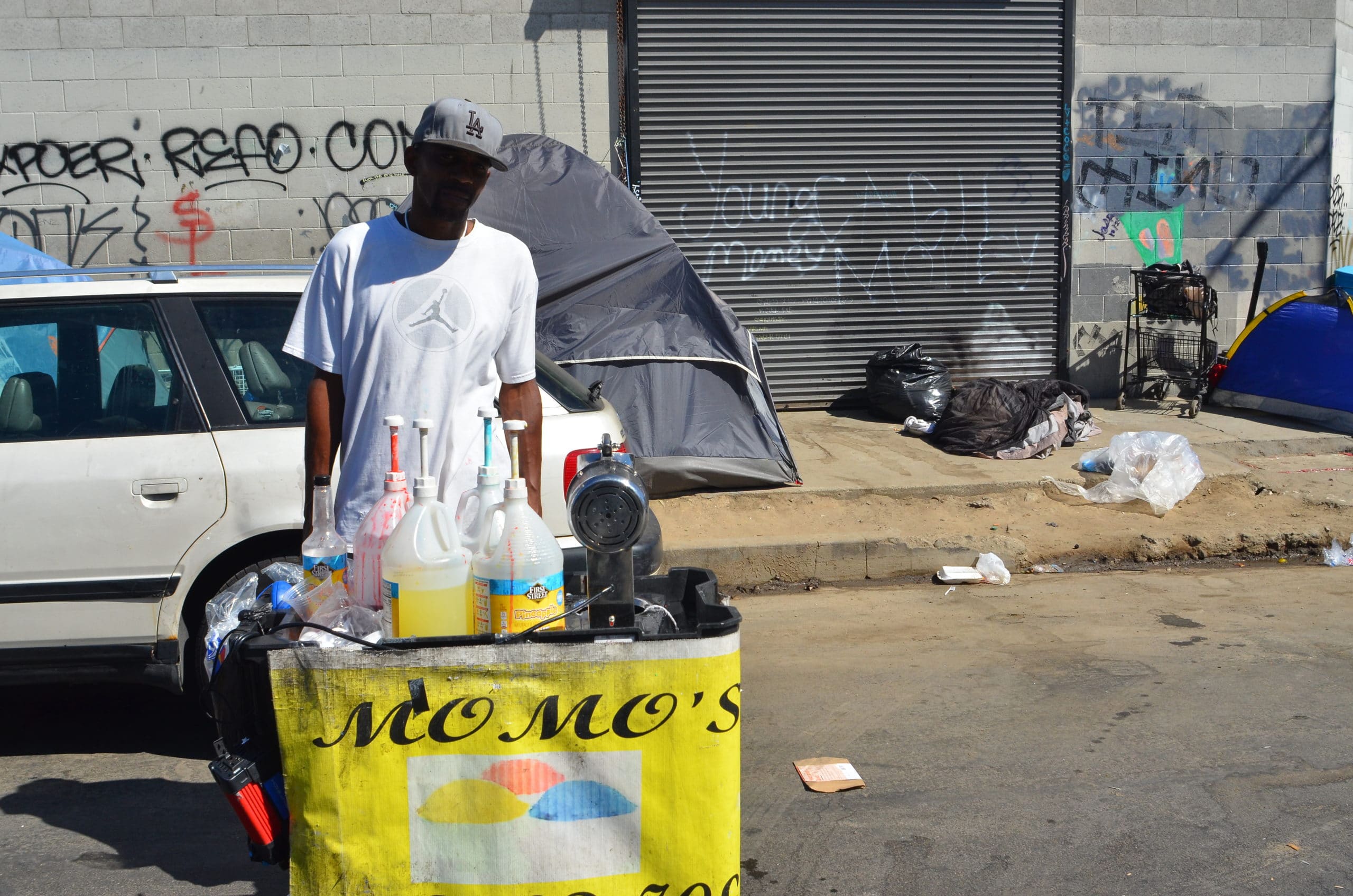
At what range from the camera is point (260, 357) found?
13.7 feet

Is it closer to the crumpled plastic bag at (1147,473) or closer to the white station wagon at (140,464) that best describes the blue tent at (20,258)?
the white station wagon at (140,464)

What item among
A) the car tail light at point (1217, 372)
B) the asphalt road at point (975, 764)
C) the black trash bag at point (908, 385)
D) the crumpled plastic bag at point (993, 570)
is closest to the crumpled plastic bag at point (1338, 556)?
the asphalt road at point (975, 764)

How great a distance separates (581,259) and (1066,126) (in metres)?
5.21

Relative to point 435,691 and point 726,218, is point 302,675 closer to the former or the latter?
point 435,691

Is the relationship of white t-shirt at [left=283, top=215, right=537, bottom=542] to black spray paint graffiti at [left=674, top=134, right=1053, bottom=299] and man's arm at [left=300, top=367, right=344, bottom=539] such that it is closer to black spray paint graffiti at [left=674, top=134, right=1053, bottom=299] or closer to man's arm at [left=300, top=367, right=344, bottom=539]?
man's arm at [left=300, top=367, right=344, bottom=539]

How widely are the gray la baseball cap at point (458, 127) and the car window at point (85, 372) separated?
1.81 meters

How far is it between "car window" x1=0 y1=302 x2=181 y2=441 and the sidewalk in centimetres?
307

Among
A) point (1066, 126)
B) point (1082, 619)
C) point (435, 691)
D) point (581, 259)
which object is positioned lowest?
point (1082, 619)

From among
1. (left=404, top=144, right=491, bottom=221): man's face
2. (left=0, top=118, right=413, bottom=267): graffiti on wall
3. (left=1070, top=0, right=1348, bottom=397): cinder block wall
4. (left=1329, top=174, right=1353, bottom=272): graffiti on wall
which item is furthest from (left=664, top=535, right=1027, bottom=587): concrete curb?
(left=1329, top=174, right=1353, bottom=272): graffiti on wall

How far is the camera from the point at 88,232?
9.76 m

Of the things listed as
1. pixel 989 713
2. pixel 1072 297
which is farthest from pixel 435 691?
pixel 1072 297

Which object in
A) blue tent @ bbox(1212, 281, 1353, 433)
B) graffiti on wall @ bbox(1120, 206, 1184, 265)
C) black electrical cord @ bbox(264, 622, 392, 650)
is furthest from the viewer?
graffiti on wall @ bbox(1120, 206, 1184, 265)

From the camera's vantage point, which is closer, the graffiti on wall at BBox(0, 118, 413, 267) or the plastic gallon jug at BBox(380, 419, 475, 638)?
the plastic gallon jug at BBox(380, 419, 475, 638)

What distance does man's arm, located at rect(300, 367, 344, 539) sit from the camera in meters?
2.96
